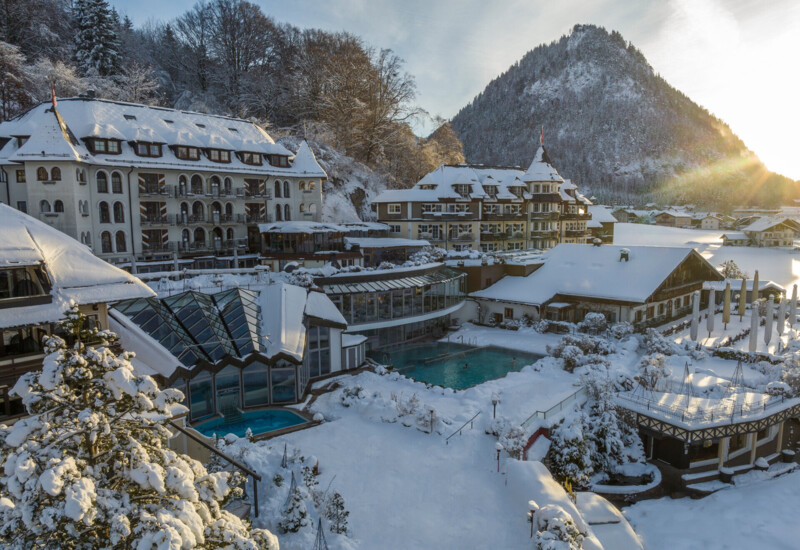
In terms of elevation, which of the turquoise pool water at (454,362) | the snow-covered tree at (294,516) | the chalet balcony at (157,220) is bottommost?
the turquoise pool water at (454,362)

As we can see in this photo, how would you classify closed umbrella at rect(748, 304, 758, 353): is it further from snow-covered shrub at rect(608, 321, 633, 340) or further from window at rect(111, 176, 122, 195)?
window at rect(111, 176, 122, 195)

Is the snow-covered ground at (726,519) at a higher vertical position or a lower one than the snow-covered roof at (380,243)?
lower

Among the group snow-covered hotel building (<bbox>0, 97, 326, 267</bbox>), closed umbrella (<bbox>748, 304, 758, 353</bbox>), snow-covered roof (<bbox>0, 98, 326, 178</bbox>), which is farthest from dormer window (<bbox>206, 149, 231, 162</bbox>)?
closed umbrella (<bbox>748, 304, 758, 353</bbox>)

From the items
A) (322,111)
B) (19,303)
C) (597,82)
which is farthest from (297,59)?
(597,82)

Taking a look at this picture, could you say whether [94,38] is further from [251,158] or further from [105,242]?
[105,242]

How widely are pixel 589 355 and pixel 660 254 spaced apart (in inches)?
600

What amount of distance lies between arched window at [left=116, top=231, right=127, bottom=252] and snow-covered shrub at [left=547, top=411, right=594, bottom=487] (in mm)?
30469

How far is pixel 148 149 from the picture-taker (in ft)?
118

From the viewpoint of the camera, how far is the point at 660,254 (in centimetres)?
3819

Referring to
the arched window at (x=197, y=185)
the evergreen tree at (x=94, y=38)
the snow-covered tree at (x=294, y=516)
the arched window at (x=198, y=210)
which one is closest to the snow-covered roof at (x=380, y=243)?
the arched window at (x=198, y=210)

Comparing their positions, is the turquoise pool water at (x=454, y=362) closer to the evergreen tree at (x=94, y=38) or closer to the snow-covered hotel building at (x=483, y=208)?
the snow-covered hotel building at (x=483, y=208)

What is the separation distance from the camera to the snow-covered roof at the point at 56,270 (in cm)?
1288

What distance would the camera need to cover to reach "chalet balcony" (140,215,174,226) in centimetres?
3564

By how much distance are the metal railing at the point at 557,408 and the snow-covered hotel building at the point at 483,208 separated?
25.7m
